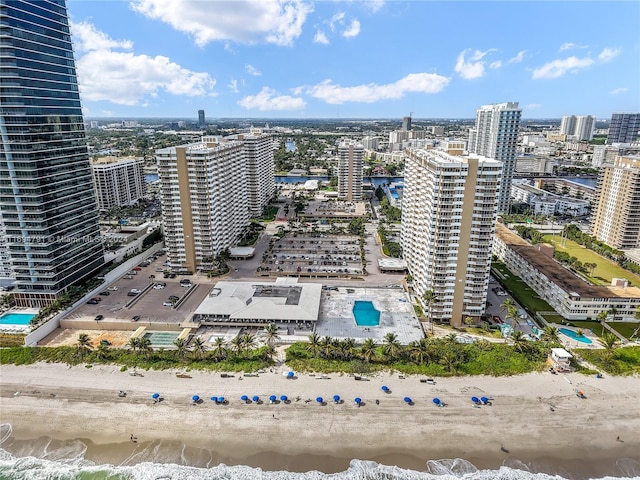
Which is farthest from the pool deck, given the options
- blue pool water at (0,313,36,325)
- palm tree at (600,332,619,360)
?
blue pool water at (0,313,36,325)

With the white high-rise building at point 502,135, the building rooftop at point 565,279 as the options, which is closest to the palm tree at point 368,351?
the building rooftop at point 565,279

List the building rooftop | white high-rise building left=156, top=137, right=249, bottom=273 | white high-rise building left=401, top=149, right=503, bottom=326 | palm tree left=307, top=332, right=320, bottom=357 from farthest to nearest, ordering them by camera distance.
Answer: white high-rise building left=156, top=137, right=249, bottom=273 < the building rooftop < white high-rise building left=401, top=149, right=503, bottom=326 < palm tree left=307, top=332, right=320, bottom=357

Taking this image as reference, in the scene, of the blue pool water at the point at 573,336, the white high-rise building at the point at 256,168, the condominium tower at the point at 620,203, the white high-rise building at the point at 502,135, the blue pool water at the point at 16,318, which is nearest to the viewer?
the blue pool water at the point at 573,336

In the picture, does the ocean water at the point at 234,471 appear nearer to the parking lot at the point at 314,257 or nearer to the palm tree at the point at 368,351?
the palm tree at the point at 368,351

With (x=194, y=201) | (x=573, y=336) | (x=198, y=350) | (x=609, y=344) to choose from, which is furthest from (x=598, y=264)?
(x=194, y=201)

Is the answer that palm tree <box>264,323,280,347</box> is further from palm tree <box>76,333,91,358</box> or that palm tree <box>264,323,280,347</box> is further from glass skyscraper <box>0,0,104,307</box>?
glass skyscraper <box>0,0,104,307</box>

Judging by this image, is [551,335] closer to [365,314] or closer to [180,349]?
[365,314]

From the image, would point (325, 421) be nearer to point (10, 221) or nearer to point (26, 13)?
point (10, 221)
